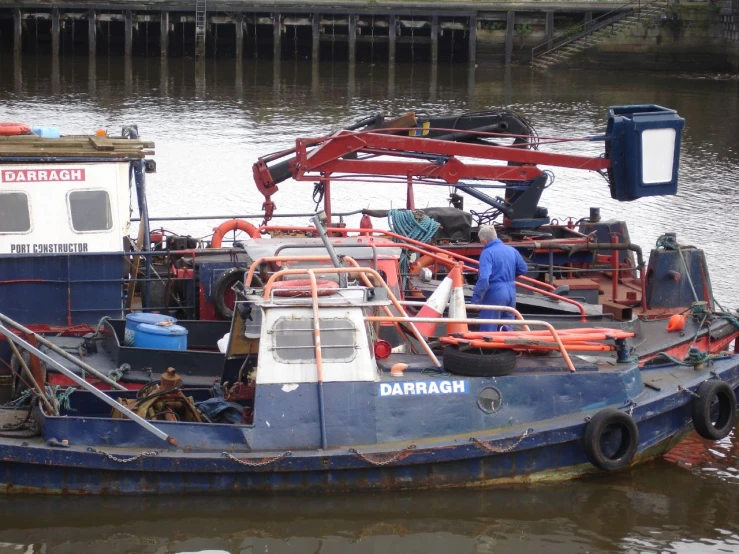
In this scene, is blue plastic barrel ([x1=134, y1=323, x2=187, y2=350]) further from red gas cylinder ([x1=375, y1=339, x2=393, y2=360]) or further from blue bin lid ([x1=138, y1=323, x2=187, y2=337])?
red gas cylinder ([x1=375, y1=339, x2=393, y2=360])

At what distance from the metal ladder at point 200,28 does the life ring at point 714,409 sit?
3764cm

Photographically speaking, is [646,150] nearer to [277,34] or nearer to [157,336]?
[157,336]

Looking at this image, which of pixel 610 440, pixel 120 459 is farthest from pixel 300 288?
pixel 610 440

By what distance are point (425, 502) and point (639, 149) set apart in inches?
256

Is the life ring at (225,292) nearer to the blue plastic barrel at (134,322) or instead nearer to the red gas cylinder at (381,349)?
the blue plastic barrel at (134,322)

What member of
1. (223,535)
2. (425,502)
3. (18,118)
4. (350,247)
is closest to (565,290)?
(350,247)

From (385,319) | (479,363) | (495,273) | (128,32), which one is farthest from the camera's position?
(128,32)

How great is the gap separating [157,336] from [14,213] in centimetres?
239

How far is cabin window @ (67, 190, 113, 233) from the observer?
13.2 metres

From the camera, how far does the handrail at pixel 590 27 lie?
4688 cm

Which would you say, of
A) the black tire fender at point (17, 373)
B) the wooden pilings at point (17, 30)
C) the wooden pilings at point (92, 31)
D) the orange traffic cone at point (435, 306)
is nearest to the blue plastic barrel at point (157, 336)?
the black tire fender at point (17, 373)

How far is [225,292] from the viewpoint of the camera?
44.3 ft

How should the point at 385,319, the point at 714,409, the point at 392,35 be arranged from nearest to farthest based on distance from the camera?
the point at 385,319 < the point at 714,409 < the point at 392,35

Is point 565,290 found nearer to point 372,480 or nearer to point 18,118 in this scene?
point 372,480
